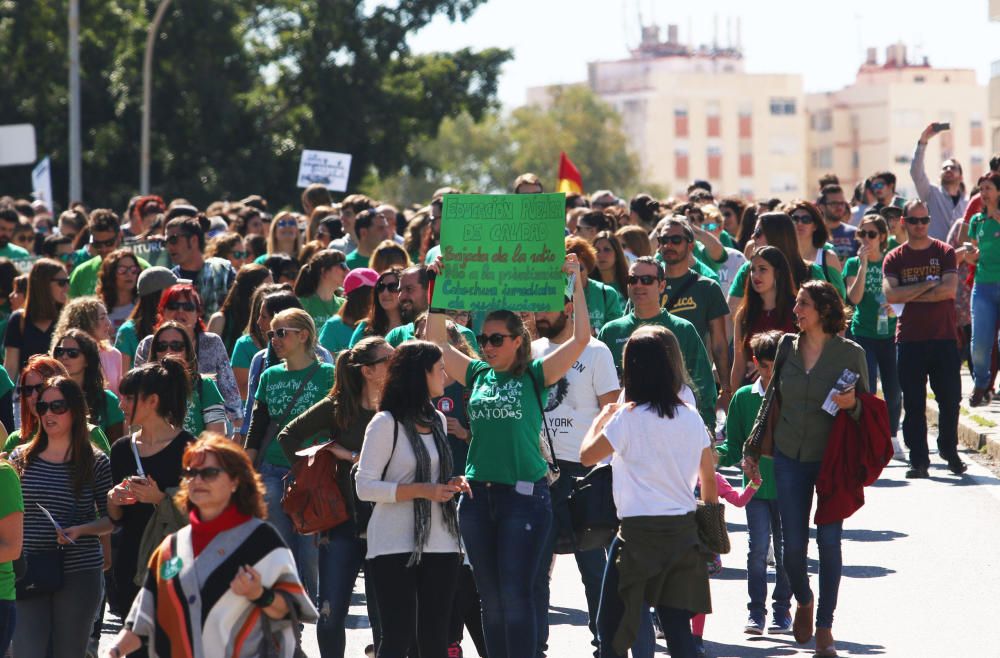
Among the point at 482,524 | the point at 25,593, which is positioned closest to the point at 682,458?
the point at 482,524

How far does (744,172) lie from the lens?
609 feet

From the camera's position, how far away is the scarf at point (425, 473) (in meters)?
7.39

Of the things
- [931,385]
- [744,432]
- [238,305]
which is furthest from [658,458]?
[931,385]

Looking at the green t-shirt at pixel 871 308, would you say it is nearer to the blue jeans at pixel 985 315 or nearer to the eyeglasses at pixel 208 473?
the blue jeans at pixel 985 315

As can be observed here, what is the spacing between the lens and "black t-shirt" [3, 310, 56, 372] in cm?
1136

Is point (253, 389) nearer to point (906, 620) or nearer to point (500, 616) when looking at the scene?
point (500, 616)

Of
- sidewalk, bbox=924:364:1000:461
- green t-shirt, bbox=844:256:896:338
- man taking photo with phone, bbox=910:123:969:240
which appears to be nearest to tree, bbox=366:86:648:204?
man taking photo with phone, bbox=910:123:969:240

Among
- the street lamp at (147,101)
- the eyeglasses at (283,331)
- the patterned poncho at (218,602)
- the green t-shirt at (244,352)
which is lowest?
the patterned poncho at (218,602)

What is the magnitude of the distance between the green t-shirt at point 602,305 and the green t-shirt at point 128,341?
2586mm

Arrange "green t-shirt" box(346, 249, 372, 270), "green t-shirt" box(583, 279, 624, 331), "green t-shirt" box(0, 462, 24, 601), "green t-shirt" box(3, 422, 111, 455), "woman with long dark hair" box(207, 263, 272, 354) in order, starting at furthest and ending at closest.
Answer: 1. "green t-shirt" box(346, 249, 372, 270)
2. "woman with long dark hair" box(207, 263, 272, 354)
3. "green t-shirt" box(583, 279, 624, 331)
4. "green t-shirt" box(3, 422, 111, 455)
5. "green t-shirt" box(0, 462, 24, 601)

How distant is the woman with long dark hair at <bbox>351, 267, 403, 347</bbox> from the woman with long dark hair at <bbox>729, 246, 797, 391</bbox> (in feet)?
6.53

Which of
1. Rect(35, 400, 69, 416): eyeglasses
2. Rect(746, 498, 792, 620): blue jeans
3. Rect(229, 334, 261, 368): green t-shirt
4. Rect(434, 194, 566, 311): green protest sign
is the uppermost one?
Rect(434, 194, 566, 311): green protest sign

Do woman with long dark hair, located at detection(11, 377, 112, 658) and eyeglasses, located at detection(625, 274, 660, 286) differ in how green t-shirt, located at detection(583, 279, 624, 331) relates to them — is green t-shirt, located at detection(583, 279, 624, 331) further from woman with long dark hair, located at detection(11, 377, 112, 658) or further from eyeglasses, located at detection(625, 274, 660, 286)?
woman with long dark hair, located at detection(11, 377, 112, 658)

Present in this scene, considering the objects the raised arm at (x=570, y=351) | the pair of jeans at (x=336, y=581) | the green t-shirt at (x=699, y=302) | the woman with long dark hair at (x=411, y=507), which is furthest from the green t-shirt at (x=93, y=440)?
the green t-shirt at (x=699, y=302)
